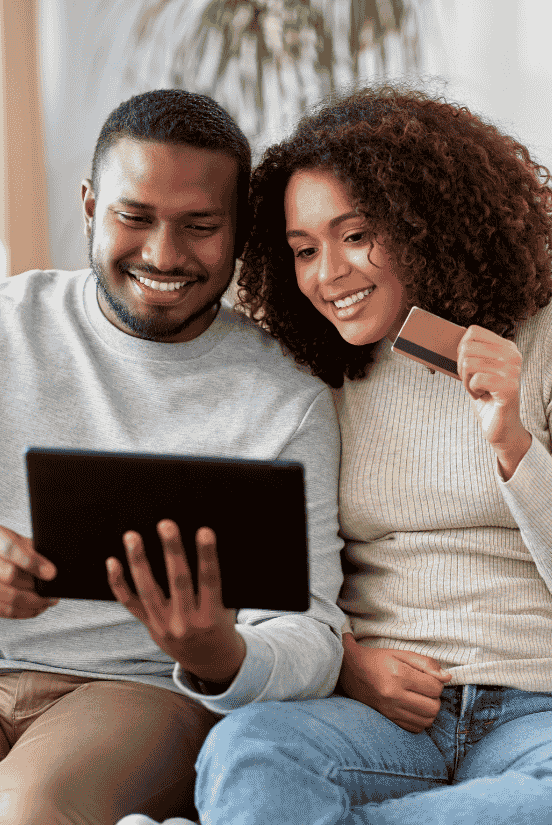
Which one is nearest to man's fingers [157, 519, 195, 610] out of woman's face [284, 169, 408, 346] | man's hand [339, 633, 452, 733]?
man's hand [339, 633, 452, 733]

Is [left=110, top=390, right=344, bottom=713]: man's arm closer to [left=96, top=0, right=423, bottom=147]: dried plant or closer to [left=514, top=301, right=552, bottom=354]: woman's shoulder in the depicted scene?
[left=514, top=301, right=552, bottom=354]: woman's shoulder

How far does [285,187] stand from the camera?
1241 millimetres

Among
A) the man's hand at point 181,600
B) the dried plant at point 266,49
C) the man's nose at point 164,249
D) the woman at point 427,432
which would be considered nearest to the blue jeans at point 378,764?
the woman at point 427,432

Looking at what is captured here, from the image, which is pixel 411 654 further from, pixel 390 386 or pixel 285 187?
pixel 285 187

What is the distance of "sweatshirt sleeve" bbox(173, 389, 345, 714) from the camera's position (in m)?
0.88

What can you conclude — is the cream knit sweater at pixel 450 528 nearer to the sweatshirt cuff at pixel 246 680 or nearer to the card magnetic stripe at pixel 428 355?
the card magnetic stripe at pixel 428 355

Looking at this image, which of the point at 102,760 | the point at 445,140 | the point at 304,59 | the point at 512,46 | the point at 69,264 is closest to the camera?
the point at 102,760

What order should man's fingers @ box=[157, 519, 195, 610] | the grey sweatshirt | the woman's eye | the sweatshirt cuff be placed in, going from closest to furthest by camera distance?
man's fingers @ box=[157, 519, 195, 610], the sweatshirt cuff, the grey sweatshirt, the woman's eye

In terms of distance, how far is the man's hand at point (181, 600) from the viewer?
73 cm

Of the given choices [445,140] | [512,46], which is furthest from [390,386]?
[512,46]

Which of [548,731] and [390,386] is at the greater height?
[390,386]

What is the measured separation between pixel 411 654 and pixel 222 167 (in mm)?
742

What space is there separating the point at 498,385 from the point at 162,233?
20.7 inches

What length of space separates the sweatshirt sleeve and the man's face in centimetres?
25
